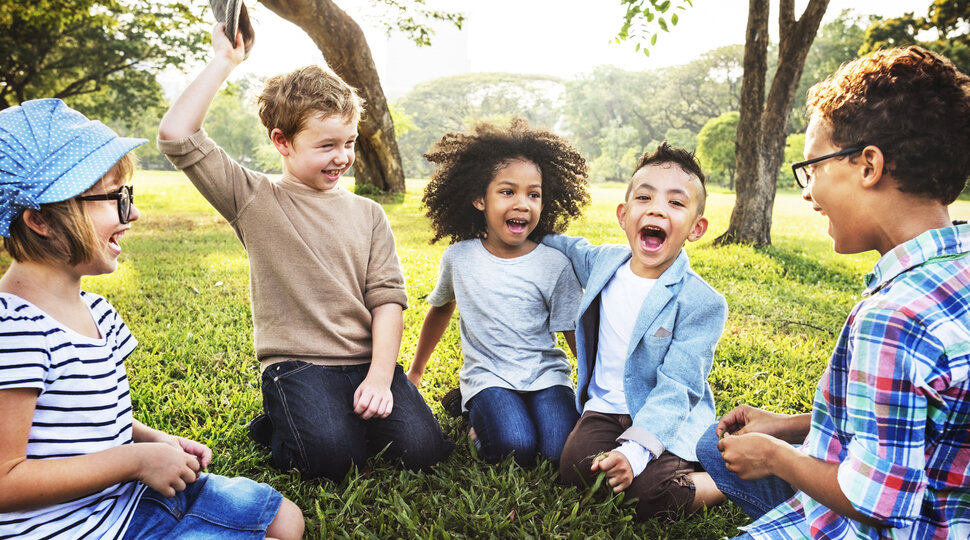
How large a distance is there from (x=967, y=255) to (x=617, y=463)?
126cm

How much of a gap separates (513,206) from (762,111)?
616 cm

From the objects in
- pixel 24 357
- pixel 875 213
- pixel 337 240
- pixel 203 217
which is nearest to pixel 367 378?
pixel 337 240

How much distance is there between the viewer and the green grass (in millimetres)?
2199

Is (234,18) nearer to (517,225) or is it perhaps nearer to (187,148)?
(187,148)

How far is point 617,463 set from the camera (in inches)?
87.9

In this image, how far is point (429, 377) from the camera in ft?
11.5

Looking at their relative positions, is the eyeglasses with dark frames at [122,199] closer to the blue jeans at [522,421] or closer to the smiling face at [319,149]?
the smiling face at [319,149]

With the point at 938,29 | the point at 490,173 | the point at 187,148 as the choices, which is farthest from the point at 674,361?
the point at 938,29

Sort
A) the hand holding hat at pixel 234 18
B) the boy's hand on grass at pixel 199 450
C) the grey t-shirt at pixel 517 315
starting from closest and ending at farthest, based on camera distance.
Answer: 1. the boy's hand on grass at pixel 199 450
2. the hand holding hat at pixel 234 18
3. the grey t-shirt at pixel 517 315

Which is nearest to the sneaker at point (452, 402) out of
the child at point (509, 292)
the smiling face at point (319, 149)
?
the child at point (509, 292)

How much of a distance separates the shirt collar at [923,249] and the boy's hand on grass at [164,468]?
5.69 feet

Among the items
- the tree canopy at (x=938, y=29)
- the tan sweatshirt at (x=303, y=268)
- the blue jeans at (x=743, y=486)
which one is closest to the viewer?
the blue jeans at (x=743, y=486)

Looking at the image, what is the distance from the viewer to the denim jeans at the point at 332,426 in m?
2.44

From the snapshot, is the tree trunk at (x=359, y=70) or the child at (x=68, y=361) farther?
the tree trunk at (x=359, y=70)
